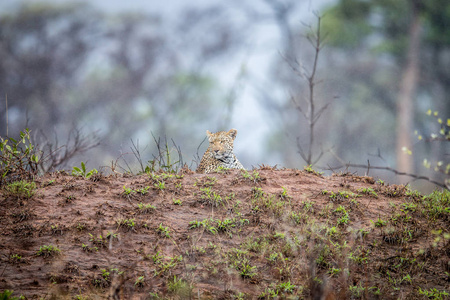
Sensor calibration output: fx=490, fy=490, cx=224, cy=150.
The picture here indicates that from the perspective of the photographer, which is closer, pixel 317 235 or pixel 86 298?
pixel 86 298

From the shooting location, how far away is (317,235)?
5832mm

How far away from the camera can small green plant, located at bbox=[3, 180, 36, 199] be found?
6172mm

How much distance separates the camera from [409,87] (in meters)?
25.4

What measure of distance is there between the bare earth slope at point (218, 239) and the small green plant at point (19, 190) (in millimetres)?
64

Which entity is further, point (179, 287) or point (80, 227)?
A: point (80, 227)

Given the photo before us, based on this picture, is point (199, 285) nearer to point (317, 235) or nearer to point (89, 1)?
point (317, 235)

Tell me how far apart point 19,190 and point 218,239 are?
2.62m

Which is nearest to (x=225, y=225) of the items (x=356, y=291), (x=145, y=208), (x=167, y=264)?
(x=167, y=264)

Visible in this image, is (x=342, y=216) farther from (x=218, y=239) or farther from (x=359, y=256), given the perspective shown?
(x=218, y=239)

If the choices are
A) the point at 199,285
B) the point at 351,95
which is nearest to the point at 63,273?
the point at 199,285

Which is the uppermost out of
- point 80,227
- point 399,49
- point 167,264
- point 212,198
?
point 399,49

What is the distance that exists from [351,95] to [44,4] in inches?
710

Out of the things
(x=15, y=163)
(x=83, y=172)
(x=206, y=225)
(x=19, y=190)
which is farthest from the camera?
(x=83, y=172)

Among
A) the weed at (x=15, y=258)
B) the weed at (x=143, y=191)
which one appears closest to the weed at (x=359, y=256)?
the weed at (x=143, y=191)
